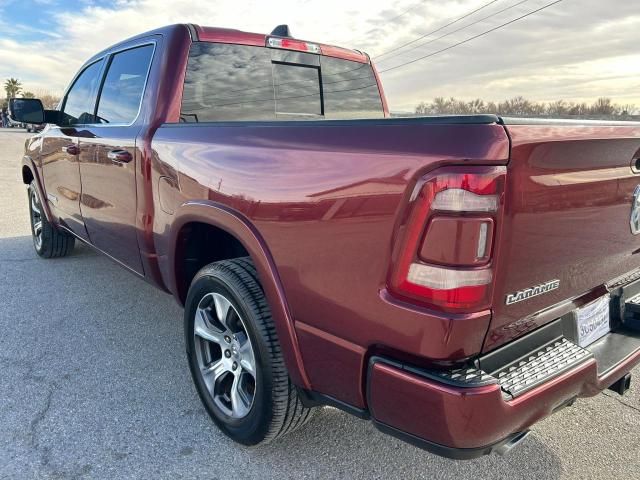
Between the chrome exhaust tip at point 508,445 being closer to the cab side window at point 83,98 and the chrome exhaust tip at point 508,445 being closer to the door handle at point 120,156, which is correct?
the door handle at point 120,156

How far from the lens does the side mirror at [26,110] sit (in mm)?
4414

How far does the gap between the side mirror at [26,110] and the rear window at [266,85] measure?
2079 mm

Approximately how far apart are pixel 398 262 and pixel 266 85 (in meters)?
2.25

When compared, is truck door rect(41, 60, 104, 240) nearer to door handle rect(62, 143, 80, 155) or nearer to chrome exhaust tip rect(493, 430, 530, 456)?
door handle rect(62, 143, 80, 155)

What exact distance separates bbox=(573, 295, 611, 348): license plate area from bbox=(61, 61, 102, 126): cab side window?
3.53 meters

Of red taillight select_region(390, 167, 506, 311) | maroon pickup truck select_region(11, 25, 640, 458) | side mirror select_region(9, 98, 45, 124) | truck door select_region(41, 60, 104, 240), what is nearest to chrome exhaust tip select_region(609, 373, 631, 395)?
maroon pickup truck select_region(11, 25, 640, 458)

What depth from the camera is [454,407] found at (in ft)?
5.14

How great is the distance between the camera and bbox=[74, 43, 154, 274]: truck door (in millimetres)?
3211

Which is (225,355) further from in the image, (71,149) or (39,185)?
(39,185)

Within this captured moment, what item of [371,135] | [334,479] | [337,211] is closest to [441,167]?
[371,135]

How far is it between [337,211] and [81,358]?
2390 millimetres

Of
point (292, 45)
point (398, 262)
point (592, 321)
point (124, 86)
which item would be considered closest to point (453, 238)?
point (398, 262)

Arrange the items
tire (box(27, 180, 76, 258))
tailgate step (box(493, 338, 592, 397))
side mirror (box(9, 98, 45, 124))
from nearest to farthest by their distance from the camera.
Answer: tailgate step (box(493, 338, 592, 397)) < side mirror (box(9, 98, 45, 124)) < tire (box(27, 180, 76, 258))

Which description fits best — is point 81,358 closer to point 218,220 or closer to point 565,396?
point 218,220
